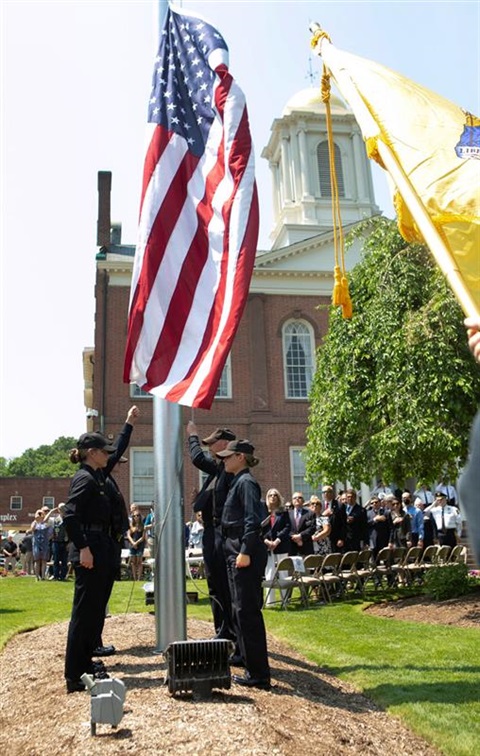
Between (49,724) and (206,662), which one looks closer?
(49,724)

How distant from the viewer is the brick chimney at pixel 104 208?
34812 millimetres

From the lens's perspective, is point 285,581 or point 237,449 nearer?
point 237,449

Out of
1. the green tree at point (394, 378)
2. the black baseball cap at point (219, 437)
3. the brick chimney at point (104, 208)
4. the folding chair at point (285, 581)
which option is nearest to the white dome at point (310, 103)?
the brick chimney at point (104, 208)

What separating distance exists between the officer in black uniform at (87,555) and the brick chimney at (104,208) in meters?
28.9

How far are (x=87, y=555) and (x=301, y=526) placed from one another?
9.10 metres

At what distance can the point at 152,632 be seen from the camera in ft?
28.8

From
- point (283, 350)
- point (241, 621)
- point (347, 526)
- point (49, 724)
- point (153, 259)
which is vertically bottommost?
point (49, 724)

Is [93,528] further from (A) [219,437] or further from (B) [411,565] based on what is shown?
(B) [411,565]

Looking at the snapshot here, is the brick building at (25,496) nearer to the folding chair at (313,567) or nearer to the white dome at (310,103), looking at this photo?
the white dome at (310,103)

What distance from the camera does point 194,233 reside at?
7.32 m

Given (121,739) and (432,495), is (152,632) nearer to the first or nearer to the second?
(121,739)

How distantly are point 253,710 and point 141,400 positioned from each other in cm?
2671

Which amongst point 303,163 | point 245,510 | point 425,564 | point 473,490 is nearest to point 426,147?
point 245,510

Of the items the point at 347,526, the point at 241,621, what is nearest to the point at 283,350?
the point at 347,526
